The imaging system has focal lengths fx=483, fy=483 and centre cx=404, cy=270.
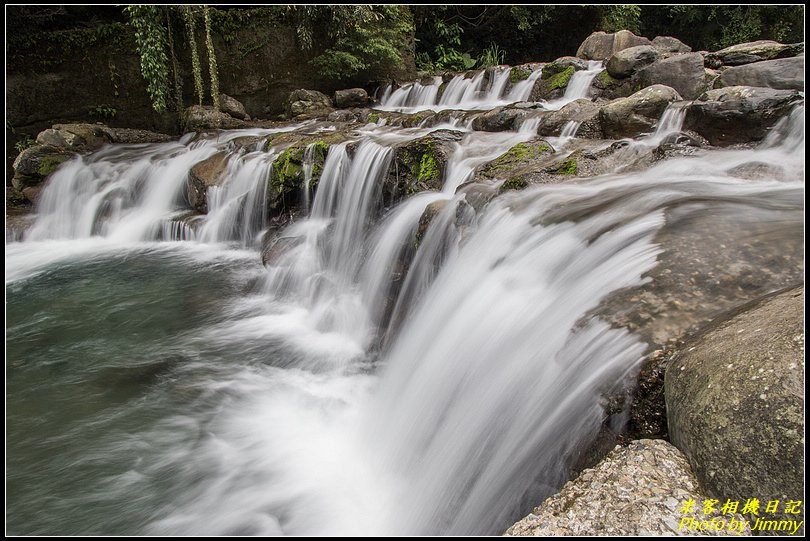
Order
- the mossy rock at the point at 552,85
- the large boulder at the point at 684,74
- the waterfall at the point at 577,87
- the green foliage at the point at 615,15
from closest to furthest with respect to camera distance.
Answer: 1. the large boulder at the point at 684,74
2. the waterfall at the point at 577,87
3. the mossy rock at the point at 552,85
4. the green foliage at the point at 615,15

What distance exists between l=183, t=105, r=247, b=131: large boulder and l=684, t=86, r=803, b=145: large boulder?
9959mm

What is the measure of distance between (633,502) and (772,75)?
7.33m

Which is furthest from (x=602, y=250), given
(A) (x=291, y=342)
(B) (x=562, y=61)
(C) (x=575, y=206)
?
(B) (x=562, y=61)

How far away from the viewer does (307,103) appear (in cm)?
1320

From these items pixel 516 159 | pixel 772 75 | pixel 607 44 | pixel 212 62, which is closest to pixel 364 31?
pixel 212 62

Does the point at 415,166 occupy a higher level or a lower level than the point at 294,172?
higher

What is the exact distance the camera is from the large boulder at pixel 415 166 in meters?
6.54

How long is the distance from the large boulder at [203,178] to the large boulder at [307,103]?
175 inches

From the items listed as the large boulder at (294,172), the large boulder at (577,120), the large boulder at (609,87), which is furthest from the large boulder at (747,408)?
the large boulder at (609,87)

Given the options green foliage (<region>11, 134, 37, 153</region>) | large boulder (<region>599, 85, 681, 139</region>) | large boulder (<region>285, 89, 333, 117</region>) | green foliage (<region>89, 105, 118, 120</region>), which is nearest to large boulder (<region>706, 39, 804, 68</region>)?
large boulder (<region>599, 85, 681, 139</region>)

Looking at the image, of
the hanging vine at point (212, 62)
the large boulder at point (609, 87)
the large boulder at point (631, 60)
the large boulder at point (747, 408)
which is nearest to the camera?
the large boulder at point (747, 408)

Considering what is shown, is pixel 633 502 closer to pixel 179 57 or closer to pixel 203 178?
pixel 203 178

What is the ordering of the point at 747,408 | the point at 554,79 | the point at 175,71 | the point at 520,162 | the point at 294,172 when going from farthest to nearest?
the point at 175,71, the point at 554,79, the point at 294,172, the point at 520,162, the point at 747,408

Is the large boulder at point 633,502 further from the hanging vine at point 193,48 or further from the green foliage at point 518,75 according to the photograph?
the hanging vine at point 193,48
